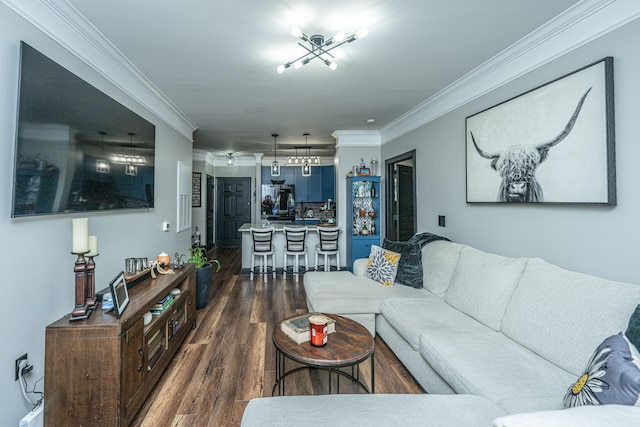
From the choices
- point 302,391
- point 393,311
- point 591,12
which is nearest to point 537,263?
point 393,311

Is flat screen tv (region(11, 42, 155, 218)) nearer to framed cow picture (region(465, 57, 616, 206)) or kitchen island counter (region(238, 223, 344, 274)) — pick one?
kitchen island counter (region(238, 223, 344, 274))

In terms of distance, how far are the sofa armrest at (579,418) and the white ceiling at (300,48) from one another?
87.9 inches

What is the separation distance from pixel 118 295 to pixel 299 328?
1.16 meters

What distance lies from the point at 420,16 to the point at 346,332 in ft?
7.50

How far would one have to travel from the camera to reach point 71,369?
1582 millimetres

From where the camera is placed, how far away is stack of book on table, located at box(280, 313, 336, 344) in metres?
1.86

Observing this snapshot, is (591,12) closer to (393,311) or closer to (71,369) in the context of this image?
(393,311)

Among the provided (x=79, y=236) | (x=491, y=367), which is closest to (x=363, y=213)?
(x=491, y=367)

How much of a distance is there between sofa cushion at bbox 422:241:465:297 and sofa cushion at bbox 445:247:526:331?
0.15m

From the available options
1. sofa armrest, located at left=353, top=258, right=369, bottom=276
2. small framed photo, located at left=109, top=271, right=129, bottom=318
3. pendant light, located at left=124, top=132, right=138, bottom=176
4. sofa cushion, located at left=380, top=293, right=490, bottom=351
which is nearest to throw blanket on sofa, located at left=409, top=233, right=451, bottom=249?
sofa armrest, located at left=353, top=258, right=369, bottom=276

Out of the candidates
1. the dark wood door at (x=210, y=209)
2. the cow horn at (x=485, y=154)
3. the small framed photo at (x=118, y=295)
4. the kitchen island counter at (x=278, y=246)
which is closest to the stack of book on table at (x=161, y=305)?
the small framed photo at (x=118, y=295)

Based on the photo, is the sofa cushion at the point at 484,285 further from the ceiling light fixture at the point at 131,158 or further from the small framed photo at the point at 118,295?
the ceiling light fixture at the point at 131,158

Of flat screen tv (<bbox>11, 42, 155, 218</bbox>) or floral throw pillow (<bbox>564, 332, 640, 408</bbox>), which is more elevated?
flat screen tv (<bbox>11, 42, 155, 218</bbox>)

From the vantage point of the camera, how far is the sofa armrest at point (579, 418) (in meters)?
0.83
